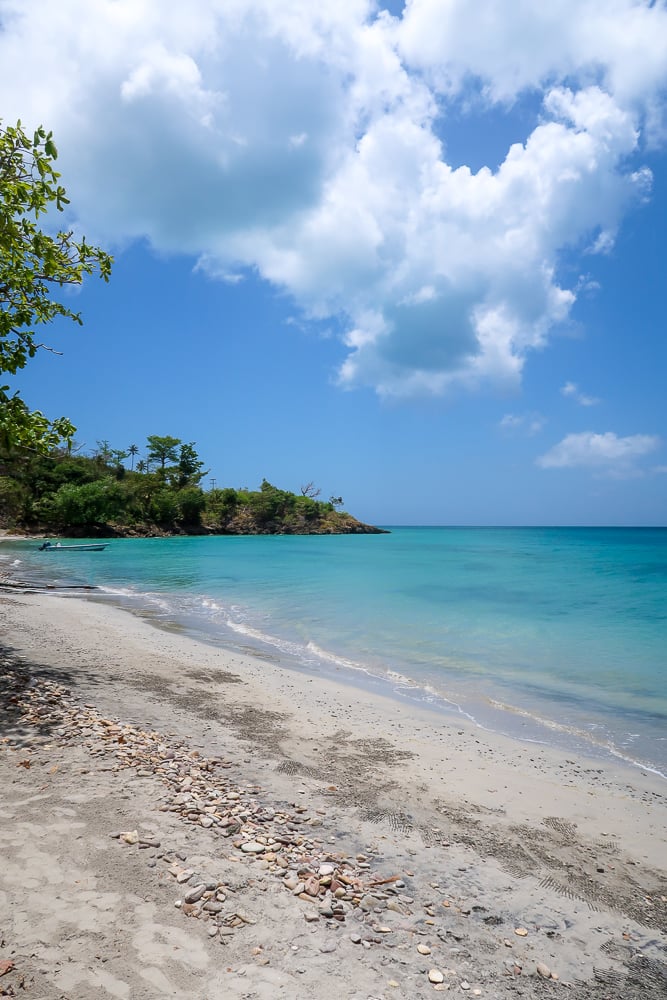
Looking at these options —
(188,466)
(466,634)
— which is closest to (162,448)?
(188,466)

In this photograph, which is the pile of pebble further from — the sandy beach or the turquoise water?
the turquoise water

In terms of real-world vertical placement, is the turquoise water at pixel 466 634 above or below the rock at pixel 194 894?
below

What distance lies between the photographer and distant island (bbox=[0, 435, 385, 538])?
68.4 meters

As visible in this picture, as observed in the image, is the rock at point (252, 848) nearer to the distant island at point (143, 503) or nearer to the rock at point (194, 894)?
the rock at point (194, 894)

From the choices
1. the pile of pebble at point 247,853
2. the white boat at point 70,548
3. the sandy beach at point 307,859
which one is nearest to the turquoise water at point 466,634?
the sandy beach at point 307,859

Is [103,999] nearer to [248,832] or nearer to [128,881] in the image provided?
[128,881]

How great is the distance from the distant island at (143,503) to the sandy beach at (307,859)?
153ft

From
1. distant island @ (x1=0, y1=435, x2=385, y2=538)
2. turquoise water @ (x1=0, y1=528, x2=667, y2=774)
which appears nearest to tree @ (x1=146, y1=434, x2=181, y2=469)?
distant island @ (x1=0, y1=435, x2=385, y2=538)

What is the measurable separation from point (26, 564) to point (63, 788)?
1291 inches

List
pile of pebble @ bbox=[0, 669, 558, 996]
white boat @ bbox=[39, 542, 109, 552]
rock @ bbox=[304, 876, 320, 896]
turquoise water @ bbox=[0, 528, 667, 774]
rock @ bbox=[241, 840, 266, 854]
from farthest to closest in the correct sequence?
white boat @ bbox=[39, 542, 109, 552], turquoise water @ bbox=[0, 528, 667, 774], rock @ bbox=[241, 840, 266, 854], rock @ bbox=[304, 876, 320, 896], pile of pebble @ bbox=[0, 669, 558, 996]

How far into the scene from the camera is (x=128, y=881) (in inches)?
147

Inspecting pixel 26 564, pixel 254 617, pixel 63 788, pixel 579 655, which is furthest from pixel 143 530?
pixel 63 788

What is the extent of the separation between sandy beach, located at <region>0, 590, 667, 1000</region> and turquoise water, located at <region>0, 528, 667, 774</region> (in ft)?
6.60

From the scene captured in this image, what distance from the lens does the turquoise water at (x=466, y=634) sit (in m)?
A: 9.75
